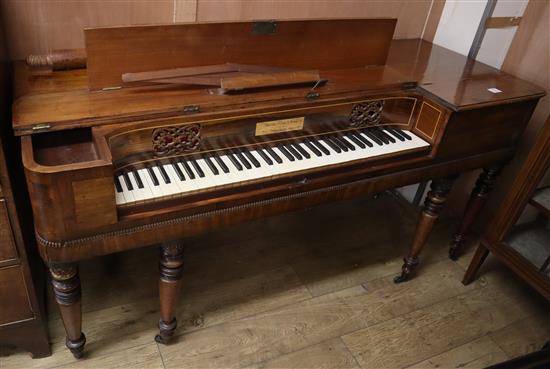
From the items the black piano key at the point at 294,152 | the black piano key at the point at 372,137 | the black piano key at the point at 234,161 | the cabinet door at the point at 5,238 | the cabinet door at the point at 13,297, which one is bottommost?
the cabinet door at the point at 13,297

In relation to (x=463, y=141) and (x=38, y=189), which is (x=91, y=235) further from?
(x=463, y=141)

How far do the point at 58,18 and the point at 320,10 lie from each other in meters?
0.95

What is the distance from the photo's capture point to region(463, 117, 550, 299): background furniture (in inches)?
66.1

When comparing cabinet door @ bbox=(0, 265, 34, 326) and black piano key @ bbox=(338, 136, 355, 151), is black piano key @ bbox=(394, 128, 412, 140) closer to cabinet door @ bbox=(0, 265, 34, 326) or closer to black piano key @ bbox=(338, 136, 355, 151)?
black piano key @ bbox=(338, 136, 355, 151)

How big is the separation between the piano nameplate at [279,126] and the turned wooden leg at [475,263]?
1047 millimetres

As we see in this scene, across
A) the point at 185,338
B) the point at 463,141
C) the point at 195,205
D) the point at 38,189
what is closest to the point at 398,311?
the point at 463,141

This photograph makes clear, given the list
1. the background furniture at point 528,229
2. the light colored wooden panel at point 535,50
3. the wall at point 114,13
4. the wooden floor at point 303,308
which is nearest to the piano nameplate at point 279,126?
the wall at point 114,13

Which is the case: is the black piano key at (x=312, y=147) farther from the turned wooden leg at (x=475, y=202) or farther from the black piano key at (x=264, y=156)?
the turned wooden leg at (x=475, y=202)

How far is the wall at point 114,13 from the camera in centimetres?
138

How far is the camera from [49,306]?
1.68 meters

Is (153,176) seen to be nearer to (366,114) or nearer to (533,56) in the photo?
(366,114)

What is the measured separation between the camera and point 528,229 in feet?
6.08

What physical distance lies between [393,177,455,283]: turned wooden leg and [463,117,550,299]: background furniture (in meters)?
0.26

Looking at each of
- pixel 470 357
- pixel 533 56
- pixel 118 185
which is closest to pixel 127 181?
pixel 118 185
